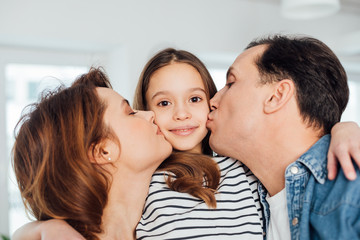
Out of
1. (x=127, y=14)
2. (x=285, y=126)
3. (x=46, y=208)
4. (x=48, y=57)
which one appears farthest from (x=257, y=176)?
(x=48, y=57)

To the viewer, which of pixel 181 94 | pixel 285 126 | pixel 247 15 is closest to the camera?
pixel 285 126

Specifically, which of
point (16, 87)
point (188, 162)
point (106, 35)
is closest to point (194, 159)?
point (188, 162)

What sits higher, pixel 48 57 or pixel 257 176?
pixel 48 57

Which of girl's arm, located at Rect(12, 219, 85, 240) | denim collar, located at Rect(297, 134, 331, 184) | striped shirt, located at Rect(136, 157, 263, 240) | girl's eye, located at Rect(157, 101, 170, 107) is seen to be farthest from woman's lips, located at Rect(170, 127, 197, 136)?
girl's arm, located at Rect(12, 219, 85, 240)

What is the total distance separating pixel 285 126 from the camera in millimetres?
1327

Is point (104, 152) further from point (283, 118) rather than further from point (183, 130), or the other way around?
point (283, 118)

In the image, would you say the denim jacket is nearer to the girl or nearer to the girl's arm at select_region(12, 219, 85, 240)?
the girl

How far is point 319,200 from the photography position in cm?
114

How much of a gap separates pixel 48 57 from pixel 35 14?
52 centimetres

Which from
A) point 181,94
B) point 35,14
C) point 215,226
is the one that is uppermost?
point 35,14

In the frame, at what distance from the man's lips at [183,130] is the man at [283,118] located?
14 cm

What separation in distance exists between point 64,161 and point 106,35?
7.18 ft

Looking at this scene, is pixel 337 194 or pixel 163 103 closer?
pixel 337 194

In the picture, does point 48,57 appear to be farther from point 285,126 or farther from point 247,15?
point 285,126
